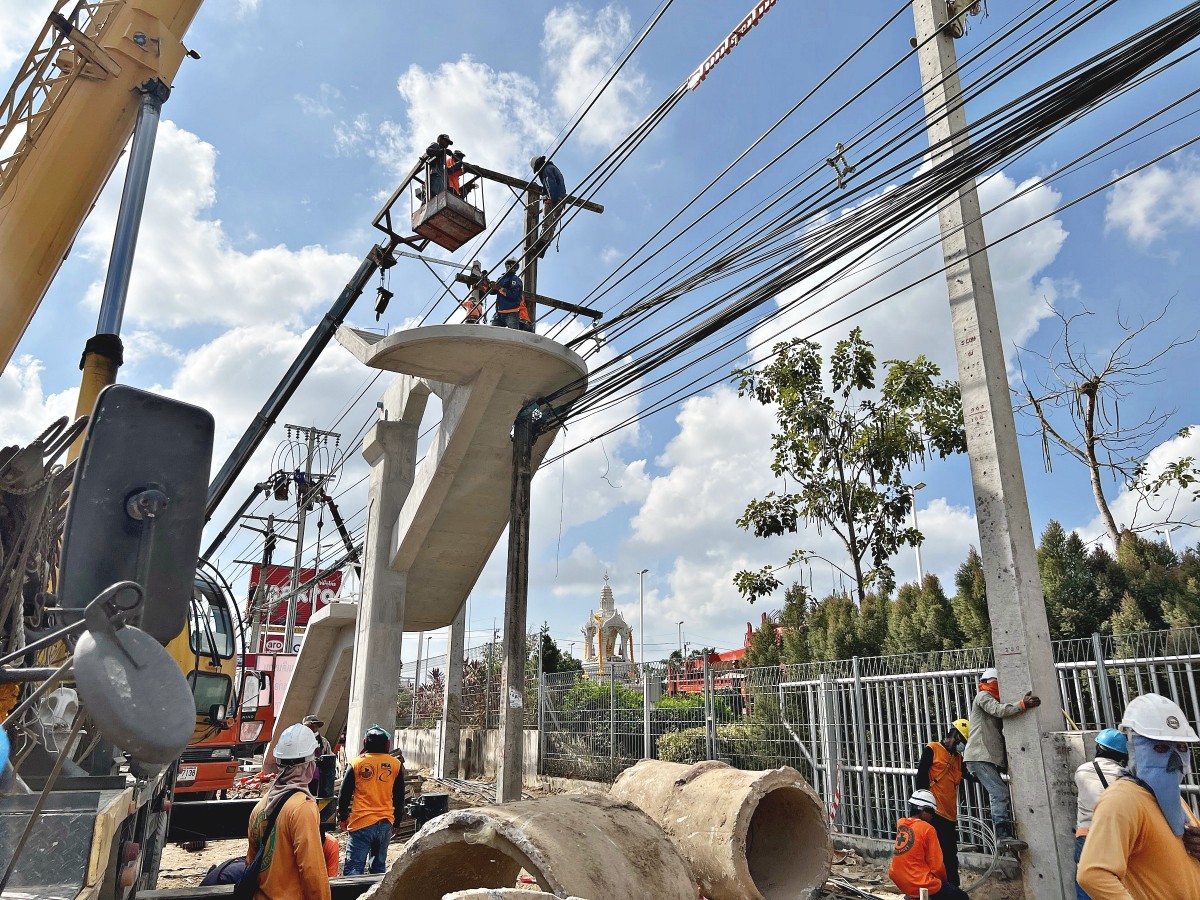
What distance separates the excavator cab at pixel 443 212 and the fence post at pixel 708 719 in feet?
21.6

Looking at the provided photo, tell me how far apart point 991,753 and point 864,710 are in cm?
250

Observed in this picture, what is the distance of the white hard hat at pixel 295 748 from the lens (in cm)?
425

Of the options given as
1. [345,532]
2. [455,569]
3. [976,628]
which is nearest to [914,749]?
[976,628]

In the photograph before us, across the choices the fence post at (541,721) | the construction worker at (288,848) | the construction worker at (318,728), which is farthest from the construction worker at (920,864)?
the fence post at (541,721)

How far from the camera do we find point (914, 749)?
8.84 meters

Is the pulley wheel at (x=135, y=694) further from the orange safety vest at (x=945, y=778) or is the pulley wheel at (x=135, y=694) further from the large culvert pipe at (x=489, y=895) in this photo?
the orange safety vest at (x=945, y=778)

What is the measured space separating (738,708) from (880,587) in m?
3.21

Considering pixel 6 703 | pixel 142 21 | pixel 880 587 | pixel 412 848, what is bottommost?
pixel 412 848

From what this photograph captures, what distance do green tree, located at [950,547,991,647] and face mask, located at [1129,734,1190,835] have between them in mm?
7478

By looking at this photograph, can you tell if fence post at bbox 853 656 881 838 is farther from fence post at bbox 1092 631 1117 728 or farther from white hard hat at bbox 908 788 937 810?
white hard hat at bbox 908 788 937 810

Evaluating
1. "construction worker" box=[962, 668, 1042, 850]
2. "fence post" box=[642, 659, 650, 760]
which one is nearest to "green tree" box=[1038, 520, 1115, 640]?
"construction worker" box=[962, 668, 1042, 850]

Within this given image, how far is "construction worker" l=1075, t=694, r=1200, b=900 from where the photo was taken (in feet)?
9.93

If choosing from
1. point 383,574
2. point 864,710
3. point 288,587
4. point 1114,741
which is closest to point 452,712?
point 383,574

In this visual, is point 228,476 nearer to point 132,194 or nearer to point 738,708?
point 132,194
